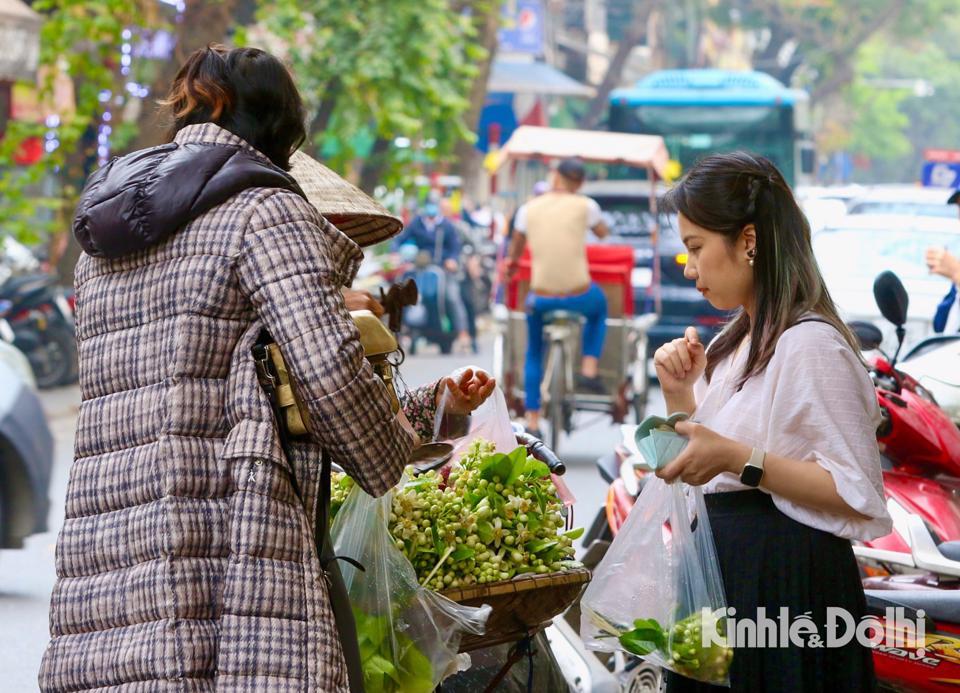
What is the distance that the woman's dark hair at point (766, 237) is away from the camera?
2938 mm

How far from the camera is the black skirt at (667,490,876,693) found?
290 cm

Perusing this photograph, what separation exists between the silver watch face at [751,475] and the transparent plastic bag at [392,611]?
0.61 meters

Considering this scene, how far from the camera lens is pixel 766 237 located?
297 cm

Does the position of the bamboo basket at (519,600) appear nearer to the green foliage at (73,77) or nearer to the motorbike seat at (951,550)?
the motorbike seat at (951,550)

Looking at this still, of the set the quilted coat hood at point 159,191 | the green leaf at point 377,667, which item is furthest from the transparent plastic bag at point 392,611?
the quilted coat hood at point 159,191

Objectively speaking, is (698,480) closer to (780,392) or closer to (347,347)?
(780,392)

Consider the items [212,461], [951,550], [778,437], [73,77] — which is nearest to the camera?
[212,461]

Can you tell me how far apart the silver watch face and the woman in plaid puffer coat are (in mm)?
666

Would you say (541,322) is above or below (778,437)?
below

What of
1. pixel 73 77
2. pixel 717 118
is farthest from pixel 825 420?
pixel 717 118

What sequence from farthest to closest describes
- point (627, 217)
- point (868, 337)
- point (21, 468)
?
point (627, 217) → point (21, 468) → point (868, 337)

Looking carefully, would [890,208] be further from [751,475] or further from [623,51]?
[623,51]

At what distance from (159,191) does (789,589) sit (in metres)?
1.41

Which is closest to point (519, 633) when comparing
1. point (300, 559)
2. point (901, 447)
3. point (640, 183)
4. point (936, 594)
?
point (300, 559)
